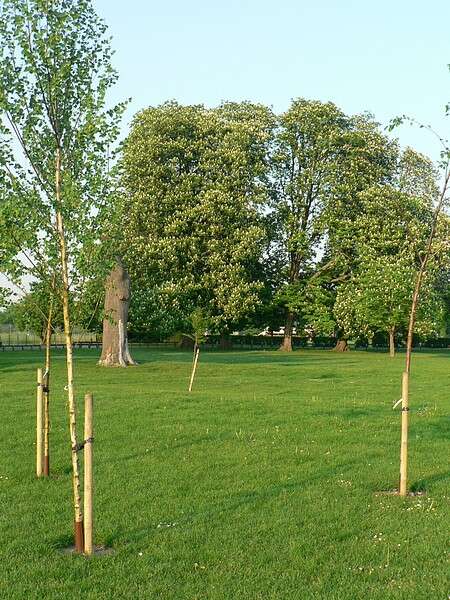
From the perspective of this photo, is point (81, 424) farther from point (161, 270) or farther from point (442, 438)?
point (161, 270)

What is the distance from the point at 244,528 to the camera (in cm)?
982

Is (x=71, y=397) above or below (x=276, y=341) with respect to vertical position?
above

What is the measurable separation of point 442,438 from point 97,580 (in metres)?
11.2

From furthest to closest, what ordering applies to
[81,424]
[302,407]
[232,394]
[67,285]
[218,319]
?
1. [218,319]
2. [232,394]
3. [302,407]
4. [81,424]
5. [67,285]

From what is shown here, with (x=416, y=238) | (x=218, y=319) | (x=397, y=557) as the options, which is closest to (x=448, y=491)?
(x=397, y=557)

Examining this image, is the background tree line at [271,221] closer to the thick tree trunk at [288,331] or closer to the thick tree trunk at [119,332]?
the thick tree trunk at [288,331]

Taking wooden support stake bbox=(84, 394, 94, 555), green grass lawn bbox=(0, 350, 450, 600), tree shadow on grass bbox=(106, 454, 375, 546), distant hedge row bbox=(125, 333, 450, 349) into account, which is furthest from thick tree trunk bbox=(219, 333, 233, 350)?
wooden support stake bbox=(84, 394, 94, 555)

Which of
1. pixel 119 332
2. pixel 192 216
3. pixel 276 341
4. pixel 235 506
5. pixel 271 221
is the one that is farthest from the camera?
pixel 276 341

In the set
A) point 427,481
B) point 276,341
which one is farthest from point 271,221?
point 427,481

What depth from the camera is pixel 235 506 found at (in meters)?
10.9

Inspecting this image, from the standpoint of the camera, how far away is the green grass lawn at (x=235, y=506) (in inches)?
313

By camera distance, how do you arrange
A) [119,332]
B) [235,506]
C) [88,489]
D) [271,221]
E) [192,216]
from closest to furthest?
[88,489] < [235,506] < [119,332] < [192,216] < [271,221]

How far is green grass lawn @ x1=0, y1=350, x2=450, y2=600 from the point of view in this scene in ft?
26.0

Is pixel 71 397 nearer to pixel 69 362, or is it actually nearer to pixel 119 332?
pixel 69 362
